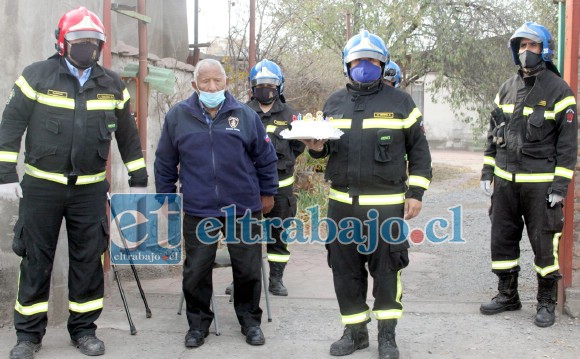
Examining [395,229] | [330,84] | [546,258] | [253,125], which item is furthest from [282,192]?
[330,84]

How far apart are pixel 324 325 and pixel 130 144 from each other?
84.8 inches

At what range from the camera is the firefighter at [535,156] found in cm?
513

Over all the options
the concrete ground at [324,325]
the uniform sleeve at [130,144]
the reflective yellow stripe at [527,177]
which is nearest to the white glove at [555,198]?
the reflective yellow stripe at [527,177]

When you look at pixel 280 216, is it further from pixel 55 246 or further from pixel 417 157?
pixel 55 246

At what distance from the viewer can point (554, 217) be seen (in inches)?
204

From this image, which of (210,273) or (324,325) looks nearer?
(210,273)

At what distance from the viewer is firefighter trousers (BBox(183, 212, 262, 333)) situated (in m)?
4.82

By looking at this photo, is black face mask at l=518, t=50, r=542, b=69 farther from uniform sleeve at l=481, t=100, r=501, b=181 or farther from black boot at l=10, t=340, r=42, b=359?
black boot at l=10, t=340, r=42, b=359

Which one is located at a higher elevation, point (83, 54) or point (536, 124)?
point (83, 54)

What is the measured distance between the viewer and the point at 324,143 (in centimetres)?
456

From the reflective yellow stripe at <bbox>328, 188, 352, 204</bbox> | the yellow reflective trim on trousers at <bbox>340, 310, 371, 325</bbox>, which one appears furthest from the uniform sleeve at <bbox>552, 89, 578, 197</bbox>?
the yellow reflective trim on trousers at <bbox>340, 310, 371, 325</bbox>

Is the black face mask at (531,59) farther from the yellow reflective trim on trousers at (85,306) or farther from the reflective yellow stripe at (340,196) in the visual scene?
the yellow reflective trim on trousers at (85,306)

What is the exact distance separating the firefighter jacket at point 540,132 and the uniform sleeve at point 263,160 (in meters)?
1.96

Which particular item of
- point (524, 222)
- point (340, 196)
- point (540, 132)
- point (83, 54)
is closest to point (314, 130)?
point (340, 196)
